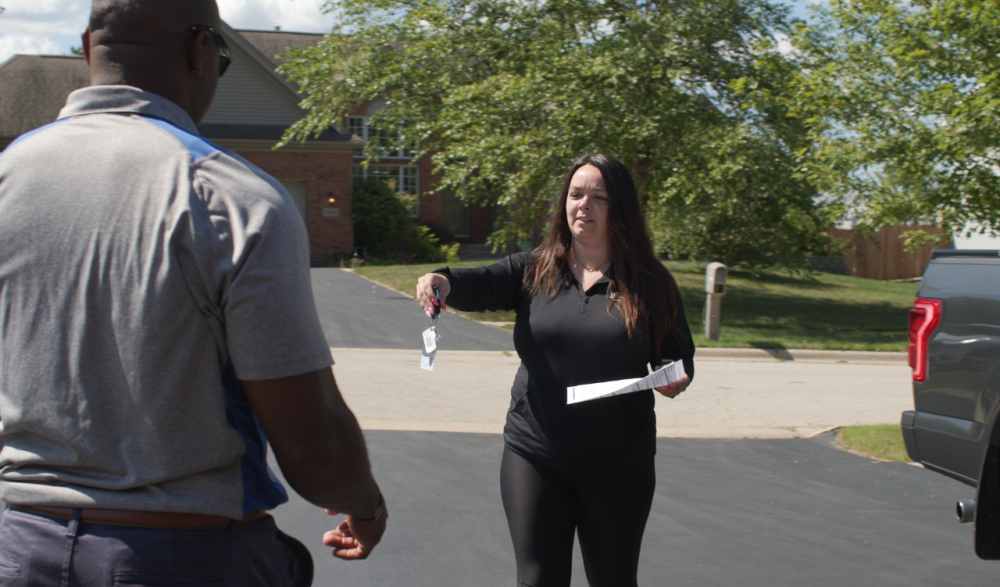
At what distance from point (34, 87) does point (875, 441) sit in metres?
26.2

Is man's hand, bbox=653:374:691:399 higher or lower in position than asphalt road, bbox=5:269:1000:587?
higher

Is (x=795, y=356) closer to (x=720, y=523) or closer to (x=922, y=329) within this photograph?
(x=922, y=329)

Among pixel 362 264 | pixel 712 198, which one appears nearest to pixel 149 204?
pixel 712 198

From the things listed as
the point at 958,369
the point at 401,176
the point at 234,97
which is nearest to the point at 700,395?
the point at 958,369

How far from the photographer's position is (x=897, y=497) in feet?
17.6

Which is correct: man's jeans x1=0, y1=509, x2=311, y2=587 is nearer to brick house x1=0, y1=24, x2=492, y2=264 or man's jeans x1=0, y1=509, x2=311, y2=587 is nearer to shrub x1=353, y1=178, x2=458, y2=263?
brick house x1=0, y1=24, x2=492, y2=264

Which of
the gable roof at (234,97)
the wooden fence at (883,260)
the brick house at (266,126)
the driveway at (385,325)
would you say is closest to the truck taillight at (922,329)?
the driveway at (385,325)

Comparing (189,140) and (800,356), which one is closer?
(189,140)

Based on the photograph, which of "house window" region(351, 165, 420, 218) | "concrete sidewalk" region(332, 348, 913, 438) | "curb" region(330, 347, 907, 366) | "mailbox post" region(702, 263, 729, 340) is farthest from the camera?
"house window" region(351, 165, 420, 218)

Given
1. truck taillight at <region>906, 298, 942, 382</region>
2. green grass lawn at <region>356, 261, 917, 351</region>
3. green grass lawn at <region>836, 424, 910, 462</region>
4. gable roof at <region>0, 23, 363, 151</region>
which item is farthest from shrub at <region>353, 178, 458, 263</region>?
truck taillight at <region>906, 298, 942, 382</region>

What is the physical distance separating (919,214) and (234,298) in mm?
12009

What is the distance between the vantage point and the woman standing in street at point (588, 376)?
2.82m

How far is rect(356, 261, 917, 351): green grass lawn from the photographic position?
43.7 ft

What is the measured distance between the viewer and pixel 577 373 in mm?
2867
